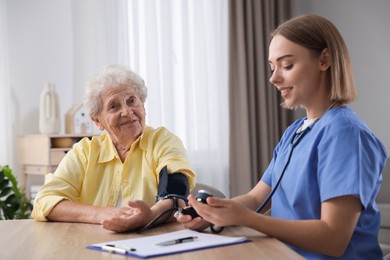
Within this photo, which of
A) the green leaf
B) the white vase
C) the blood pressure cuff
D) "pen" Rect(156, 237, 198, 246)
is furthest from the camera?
the white vase

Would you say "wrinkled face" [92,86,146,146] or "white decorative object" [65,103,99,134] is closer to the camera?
"wrinkled face" [92,86,146,146]

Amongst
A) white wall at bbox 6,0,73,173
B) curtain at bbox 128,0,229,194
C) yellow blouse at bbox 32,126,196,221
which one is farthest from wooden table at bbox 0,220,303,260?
curtain at bbox 128,0,229,194

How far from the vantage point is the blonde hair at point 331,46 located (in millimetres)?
1573

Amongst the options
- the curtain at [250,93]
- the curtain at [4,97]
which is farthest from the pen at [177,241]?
the curtain at [250,93]

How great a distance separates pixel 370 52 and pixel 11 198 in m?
2.87

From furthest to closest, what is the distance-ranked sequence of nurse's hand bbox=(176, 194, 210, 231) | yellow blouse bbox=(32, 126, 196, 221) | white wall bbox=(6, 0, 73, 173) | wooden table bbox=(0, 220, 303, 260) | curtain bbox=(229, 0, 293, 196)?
curtain bbox=(229, 0, 293, 196) < white wall bbox=(6, 0, 73, 173) < yellow blouse bbox=(32, 126, 196, 221) < nurse's hand bbox=(176, 194, 210, 231) < wooden table bbox=(0, 220, 303, 260)

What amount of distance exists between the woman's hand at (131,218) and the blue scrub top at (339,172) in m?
0.39

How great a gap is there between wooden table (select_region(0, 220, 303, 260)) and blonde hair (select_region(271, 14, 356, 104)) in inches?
17.2

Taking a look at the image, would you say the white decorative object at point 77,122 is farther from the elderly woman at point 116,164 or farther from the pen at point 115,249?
the pen at point 115,249

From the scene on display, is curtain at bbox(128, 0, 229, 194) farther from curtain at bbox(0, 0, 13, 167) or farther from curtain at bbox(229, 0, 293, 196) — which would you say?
curtain at bbox(0, 0, 13, 167)

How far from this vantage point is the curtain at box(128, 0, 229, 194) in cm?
432

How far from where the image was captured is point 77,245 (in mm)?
1436

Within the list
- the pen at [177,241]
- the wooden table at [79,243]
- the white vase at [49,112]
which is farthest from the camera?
the white vase at [49,112]

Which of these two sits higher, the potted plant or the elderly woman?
the elderly woman
